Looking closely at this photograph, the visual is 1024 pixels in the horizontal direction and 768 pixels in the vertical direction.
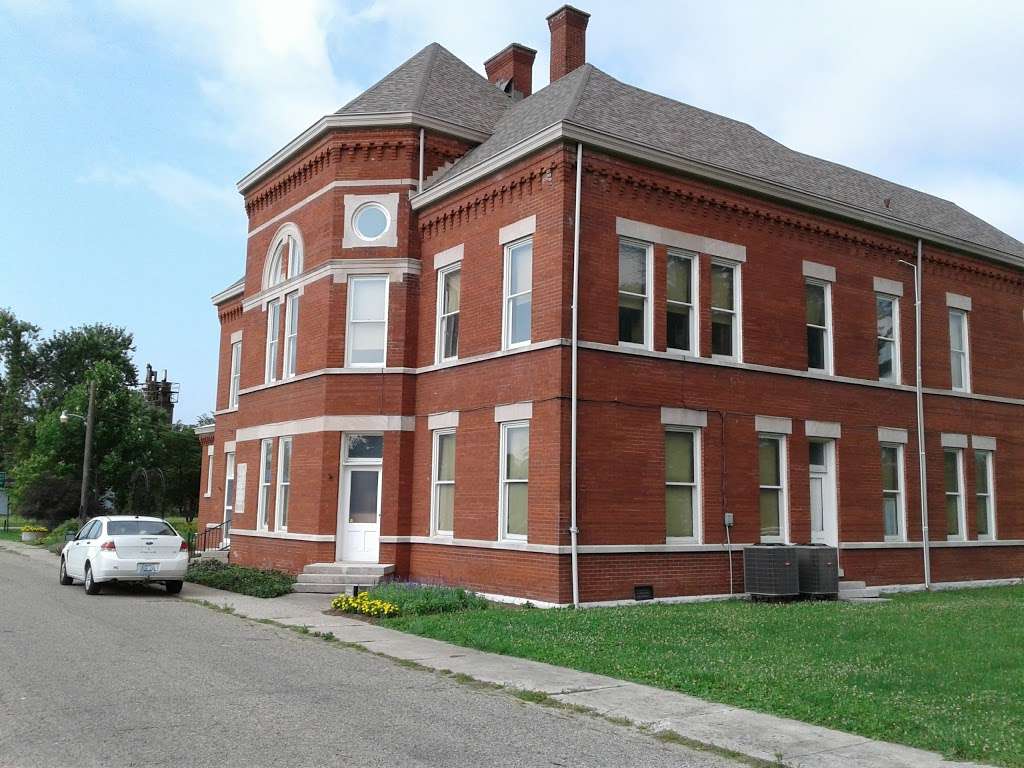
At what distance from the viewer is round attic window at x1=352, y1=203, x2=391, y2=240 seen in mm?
19703

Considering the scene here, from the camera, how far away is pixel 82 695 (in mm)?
8359

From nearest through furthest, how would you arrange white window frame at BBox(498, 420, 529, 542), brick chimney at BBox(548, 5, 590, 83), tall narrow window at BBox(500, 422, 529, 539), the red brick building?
the red brick building
tall narrow window at BBox(500, 422, 529, 539)
white window frame at BBox(498, 420, 529, 542)
brick chimney at BBox(548, 5, 590, 83)

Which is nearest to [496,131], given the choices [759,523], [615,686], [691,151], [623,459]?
[691,151]

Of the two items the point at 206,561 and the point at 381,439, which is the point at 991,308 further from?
the point at 206,561

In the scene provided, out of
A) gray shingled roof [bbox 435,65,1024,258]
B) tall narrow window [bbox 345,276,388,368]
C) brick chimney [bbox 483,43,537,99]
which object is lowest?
tall narrow window [bbox 345,276,388,368]

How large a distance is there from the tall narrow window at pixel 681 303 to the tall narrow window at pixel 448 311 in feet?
13.9

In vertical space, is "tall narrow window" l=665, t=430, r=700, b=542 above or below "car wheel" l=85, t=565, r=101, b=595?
above

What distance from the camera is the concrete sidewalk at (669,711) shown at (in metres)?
6.70

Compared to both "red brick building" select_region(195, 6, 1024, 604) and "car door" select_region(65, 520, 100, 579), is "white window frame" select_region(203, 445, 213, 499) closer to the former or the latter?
"red brick building" select_region(195, 6, 1024, 604)

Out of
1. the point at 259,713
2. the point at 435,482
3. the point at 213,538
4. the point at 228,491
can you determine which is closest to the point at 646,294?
the point at 435,482

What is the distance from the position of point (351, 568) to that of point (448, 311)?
558 cm

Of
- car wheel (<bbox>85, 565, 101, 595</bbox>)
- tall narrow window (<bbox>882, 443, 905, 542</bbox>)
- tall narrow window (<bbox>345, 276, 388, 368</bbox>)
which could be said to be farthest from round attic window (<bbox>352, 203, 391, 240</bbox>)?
tall narrow window (<bbox>882, 443, 905, 542</bbox>)

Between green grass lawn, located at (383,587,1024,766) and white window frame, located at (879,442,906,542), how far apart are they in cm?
363

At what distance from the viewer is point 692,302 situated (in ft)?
57.5
